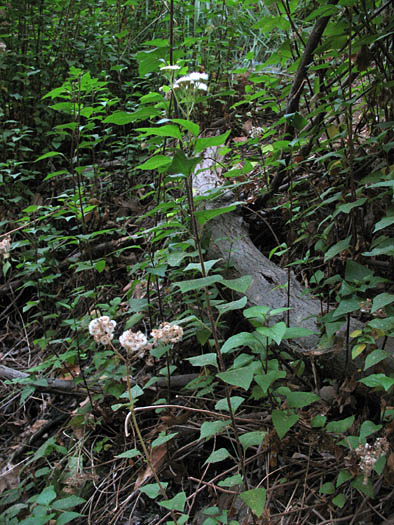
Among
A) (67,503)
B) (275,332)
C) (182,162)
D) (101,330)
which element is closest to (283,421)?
(275,332)

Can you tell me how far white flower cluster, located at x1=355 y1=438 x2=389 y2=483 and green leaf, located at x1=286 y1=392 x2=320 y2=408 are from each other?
0.18 m

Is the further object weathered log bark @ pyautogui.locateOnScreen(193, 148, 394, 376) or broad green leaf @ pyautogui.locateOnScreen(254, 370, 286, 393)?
weathered log bark @ pyautogui.locateOnScreen(193, 148, 394, 376)

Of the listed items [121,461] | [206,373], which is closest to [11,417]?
[121,461]

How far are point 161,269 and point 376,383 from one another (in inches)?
40.6

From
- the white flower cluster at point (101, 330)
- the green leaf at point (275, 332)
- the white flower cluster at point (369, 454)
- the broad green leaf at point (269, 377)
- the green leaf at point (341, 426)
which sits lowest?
the green leaf at point (341, 426)

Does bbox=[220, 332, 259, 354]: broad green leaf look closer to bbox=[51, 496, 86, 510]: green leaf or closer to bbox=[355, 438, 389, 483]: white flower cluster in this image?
bbox=[355, 438, 389, 483]: white flower cluster

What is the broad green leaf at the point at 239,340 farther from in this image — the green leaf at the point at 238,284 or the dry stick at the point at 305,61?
the dry stick at the point at 305,61

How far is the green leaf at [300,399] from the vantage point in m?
1.28

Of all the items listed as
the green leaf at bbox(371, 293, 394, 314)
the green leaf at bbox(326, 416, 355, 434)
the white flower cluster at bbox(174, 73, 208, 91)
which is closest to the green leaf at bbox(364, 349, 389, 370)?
the green leaf at bbox(371, 293, 394, 314)

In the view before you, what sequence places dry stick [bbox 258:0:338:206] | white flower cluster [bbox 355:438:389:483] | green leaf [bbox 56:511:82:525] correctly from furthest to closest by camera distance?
dry stick [bbox 258:0:338:206]
green leaf [bbox 56:511:82:525]
white flower cluster [bbox 355:438:389:483]

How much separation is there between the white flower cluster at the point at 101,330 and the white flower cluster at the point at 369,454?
750 mm

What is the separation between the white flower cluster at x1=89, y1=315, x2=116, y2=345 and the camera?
1.06m

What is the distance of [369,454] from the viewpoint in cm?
113

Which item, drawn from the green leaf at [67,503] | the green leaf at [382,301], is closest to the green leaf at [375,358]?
the green leaf at [382,301]
